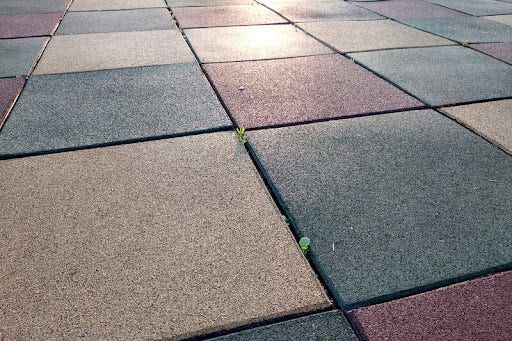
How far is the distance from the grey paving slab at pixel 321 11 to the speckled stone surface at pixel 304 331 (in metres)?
6.49

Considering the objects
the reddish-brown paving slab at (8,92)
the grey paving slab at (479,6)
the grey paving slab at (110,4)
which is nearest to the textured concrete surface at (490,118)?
the reddish-brown paving slab at (8,92)

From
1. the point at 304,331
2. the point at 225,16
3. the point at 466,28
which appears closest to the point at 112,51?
the point at 225,16

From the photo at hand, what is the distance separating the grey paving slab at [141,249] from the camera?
2.06 m

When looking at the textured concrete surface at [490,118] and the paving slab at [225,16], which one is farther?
the paving slab at [225,16]

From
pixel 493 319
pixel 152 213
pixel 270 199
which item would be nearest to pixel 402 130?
pixel 270 199

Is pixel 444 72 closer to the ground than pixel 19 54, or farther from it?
closer to the ground

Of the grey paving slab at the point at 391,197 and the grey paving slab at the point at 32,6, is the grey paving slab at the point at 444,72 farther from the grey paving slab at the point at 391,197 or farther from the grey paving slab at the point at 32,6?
the grey paving slab at the point at 32,6

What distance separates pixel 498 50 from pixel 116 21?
6.12 meters

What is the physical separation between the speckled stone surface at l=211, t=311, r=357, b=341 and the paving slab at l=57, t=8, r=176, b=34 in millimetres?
5983

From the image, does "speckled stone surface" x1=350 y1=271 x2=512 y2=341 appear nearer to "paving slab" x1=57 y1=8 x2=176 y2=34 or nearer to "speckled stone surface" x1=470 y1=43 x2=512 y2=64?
"speckled stone surface" x1=470 y1=43 x2=512 y2=64

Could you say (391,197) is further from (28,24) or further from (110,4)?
(110,4)

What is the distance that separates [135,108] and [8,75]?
1956 millimetres

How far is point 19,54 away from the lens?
5668 mm

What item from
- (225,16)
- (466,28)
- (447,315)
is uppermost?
(225,16)
